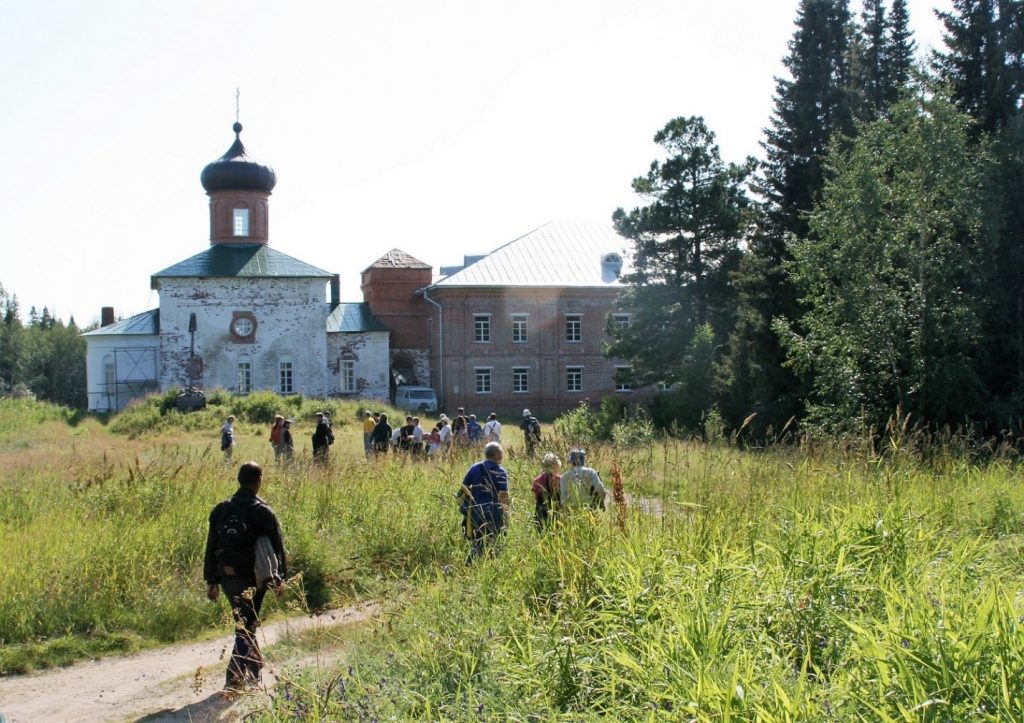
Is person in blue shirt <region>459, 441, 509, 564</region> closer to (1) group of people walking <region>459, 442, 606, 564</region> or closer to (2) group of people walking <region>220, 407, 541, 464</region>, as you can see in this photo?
(1) group of people walking <region>459, 442, 606, 564</region>

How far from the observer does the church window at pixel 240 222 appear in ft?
154

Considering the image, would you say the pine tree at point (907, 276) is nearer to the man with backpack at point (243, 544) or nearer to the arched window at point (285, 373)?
the man with backpack at point (243, 544)

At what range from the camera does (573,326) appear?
160 ft

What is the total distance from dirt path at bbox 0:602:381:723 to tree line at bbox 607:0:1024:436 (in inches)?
356

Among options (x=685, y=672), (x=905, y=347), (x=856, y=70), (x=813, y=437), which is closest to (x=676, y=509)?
(x=685, y=672)

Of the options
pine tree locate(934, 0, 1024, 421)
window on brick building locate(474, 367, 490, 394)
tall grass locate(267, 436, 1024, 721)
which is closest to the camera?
tall grass locate(267, 436, 1024, 721)

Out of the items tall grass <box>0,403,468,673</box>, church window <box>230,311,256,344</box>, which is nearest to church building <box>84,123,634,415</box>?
church window <box>230,311,256,344</box>

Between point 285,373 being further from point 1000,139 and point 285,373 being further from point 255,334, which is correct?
point 1000,139

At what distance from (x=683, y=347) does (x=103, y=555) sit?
95.2ft

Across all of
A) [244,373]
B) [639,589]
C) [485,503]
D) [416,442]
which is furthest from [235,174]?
[639,589]

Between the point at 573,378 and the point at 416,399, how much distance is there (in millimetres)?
8421

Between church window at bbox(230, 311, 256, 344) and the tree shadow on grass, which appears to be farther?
church window at bbox(230, 311, 256, 344)

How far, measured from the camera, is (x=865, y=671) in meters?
3.92

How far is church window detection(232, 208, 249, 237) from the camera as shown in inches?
1853
